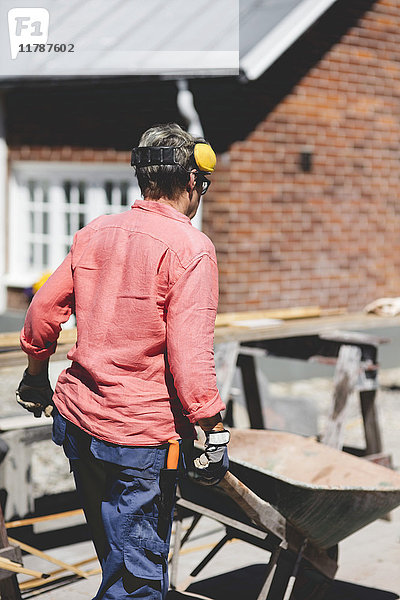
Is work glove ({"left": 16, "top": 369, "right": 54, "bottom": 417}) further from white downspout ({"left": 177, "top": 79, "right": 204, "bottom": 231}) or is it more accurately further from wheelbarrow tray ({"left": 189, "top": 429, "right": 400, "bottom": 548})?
white downspout ({"left": 177, "top": 79, "right": 204, "bottom": 231})

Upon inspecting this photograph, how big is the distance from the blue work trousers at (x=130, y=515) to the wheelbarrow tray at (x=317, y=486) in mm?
663

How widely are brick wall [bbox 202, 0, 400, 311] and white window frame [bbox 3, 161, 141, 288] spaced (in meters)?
1.56

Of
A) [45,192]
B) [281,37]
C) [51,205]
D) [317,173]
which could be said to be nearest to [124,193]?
[51,205]

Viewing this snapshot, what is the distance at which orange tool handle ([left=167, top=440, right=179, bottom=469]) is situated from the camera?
121 inches

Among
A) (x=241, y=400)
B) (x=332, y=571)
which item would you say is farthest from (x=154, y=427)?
(x=241, y=400)

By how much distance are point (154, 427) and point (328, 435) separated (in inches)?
111

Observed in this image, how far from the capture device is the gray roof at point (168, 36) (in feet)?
31.4

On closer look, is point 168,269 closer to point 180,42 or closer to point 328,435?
point 328,435

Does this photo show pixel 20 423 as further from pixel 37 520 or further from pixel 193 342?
pixel 193 342

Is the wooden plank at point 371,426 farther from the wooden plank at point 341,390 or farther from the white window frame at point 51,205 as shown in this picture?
the white window frame at point 51,205

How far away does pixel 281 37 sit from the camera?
31.8ft

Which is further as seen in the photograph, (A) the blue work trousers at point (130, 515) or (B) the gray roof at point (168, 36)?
(B) the gray roof at point (168, 36)

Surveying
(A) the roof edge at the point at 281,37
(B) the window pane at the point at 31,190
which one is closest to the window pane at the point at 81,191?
(B) the window pane at the point at 31,190

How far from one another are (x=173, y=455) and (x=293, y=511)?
30.9 inches
